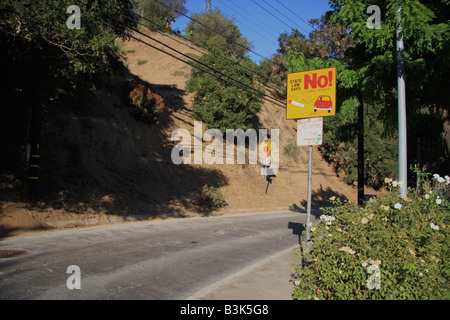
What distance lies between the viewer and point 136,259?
25.5 ft

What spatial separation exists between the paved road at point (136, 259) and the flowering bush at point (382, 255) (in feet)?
8.17

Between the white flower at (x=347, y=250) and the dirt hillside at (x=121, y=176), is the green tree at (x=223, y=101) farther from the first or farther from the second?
the white flower at (x=347, y=250)

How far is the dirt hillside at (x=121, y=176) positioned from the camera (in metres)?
12.6

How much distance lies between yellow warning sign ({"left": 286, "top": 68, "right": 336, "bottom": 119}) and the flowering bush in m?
2.06

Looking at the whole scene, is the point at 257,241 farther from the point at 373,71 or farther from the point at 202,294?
the point at 373,71

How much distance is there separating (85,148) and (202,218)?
6.95 meters

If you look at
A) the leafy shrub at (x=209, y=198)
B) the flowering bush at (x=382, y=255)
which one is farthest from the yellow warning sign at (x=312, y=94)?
the leafy shrub at (x=209, y=198)

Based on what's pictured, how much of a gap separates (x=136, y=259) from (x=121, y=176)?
996 centimetres

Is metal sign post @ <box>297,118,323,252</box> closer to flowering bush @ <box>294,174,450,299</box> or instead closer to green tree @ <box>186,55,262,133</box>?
flowering bush @ <box>294,174,450,299</box>

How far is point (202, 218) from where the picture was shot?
15.5m

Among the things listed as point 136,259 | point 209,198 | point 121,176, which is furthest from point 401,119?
point 121,176

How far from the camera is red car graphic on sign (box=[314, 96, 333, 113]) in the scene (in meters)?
6.10
